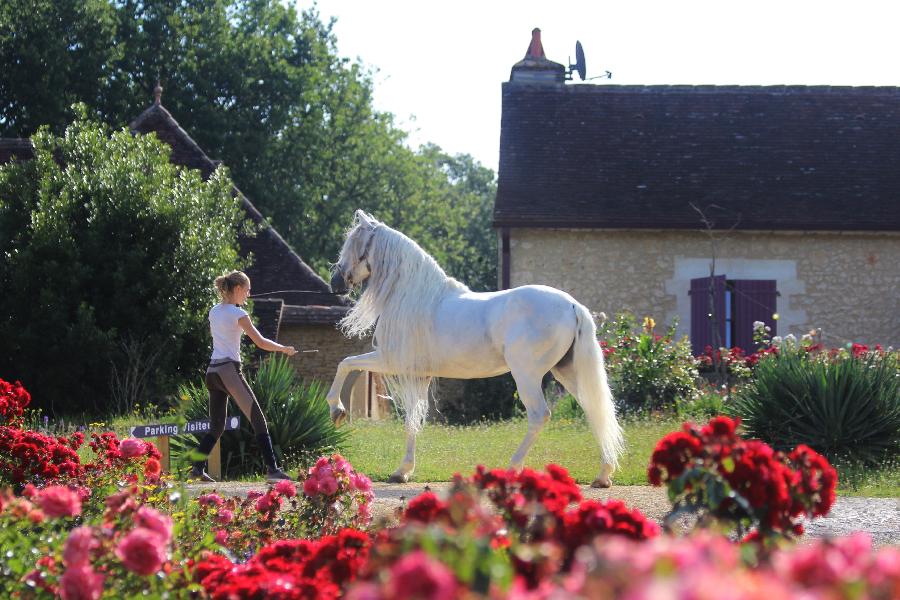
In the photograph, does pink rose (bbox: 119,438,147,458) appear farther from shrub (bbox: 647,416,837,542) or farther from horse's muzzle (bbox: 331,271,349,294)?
horse's muzzle (bbox: 331,271,349,294)

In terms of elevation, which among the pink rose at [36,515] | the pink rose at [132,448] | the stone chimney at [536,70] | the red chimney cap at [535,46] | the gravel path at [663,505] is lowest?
the gravel path at [663,505]

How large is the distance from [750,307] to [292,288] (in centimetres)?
857

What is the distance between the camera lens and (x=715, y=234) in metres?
20.8

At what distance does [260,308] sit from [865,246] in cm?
1082

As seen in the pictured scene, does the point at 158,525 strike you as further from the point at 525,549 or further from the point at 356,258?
the point at 356,258

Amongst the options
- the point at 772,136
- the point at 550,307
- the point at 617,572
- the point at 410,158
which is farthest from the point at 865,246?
the point at 410,158

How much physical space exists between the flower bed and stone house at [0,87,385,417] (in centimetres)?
1688

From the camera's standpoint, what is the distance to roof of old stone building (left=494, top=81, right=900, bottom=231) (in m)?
20.7

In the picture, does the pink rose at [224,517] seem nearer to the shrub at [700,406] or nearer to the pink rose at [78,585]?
the pink rose at [78,585]

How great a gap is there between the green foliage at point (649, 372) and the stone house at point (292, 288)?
22.4 ft

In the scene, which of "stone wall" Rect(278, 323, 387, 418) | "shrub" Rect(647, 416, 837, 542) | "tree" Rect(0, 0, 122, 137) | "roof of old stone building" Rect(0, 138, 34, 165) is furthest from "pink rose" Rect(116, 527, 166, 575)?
"tree" Rect(0, 0, 122, 137)

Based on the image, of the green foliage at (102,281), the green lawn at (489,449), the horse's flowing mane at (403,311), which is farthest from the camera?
the green foliage at (102,281)

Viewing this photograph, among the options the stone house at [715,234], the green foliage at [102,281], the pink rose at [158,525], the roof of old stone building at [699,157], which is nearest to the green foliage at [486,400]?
the stone house at [715,234]

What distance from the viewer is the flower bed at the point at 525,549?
5.38 ft
